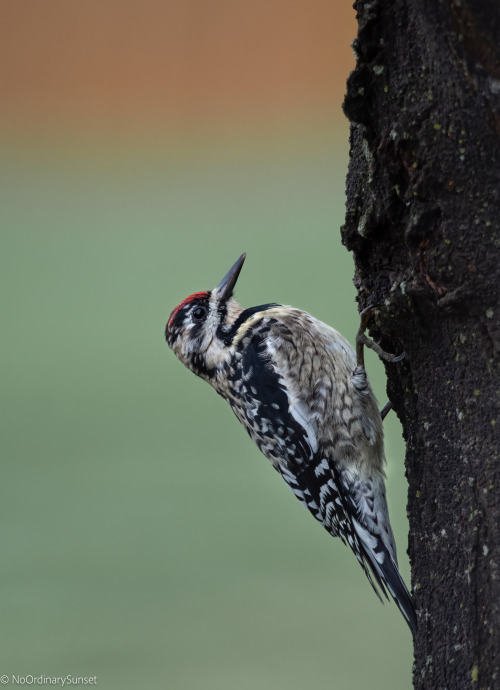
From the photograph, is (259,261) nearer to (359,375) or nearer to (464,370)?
(359,375)

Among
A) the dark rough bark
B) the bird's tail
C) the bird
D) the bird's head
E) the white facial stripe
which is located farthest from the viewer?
the bird's head

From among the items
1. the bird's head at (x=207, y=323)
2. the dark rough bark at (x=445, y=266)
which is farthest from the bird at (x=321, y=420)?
the dark rough bark at (x=445, y=266)

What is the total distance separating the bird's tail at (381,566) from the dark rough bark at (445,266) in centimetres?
44

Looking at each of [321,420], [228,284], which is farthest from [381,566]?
[228,284]

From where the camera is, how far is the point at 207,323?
3416 millimetres

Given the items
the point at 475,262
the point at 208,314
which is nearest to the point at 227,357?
the point at 208,314

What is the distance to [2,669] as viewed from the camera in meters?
4.93

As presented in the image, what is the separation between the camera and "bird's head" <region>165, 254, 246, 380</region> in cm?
340

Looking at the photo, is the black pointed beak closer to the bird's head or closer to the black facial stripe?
the bird's head

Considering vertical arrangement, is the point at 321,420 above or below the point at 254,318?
below

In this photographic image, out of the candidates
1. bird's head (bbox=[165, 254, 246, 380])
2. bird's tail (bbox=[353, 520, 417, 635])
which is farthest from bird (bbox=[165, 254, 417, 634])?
bird's head (bbox=[165, 254, 246, 380])

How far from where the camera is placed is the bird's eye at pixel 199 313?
11.2 feet

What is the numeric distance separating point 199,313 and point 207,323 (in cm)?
6

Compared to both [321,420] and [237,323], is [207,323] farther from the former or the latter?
[321,420]
